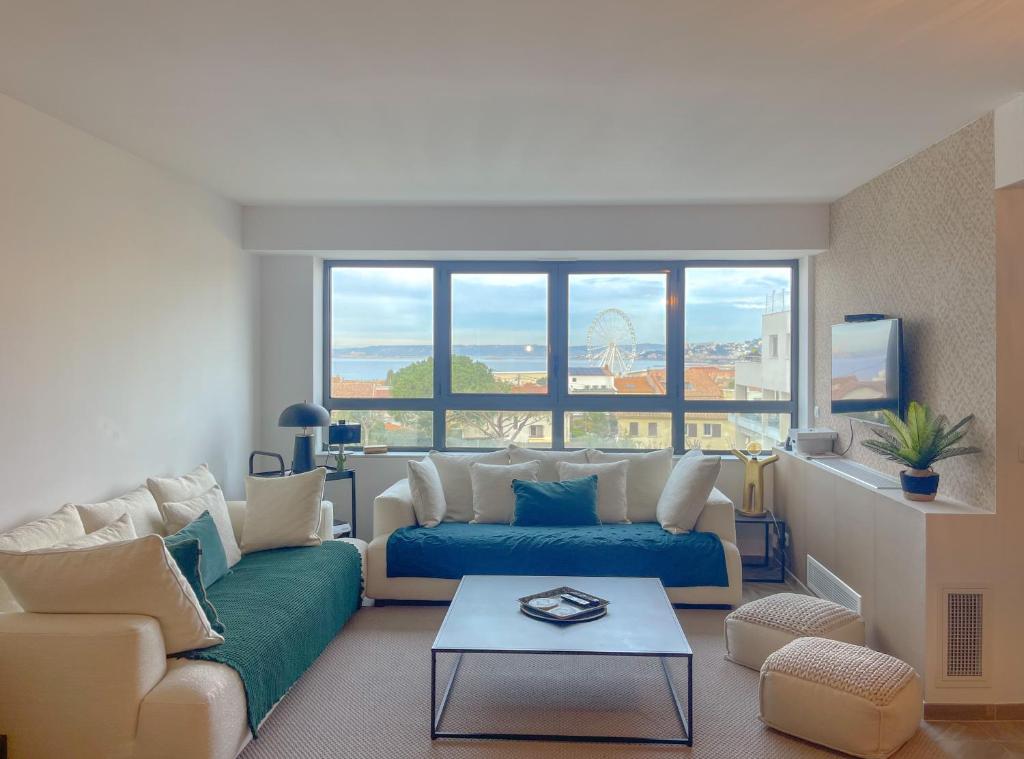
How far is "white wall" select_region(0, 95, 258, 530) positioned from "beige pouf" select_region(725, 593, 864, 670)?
11.0ft

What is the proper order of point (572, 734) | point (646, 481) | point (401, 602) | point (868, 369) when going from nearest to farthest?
1. point (572, 734)
2. point (868, 369)
3. point (401, 602)
4. point (646, 481)

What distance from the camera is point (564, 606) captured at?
351cm

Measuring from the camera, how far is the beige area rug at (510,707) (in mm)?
2928

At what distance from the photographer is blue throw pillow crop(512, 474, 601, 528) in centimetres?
482

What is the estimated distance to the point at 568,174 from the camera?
4.44m

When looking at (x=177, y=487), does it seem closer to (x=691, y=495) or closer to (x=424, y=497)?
(x=424, y=497)

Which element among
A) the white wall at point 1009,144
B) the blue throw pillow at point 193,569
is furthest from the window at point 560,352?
the blue throw pillow at point 193,569

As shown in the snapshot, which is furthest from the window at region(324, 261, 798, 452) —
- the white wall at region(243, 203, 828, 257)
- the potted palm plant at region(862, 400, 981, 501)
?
the potted palm plant at region(862, 400, 981, 501)

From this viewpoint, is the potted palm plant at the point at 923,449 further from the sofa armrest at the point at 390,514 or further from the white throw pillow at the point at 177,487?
the white throw pillow at the point at 177,487

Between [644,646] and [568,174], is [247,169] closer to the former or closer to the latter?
[568,174]

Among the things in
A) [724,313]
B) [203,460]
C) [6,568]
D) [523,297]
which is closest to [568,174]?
[523,297]

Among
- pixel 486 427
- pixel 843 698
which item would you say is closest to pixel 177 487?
pixel 486 427

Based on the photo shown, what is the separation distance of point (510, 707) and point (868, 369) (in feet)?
8.90

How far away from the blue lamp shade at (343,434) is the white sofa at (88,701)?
9.56 ft
